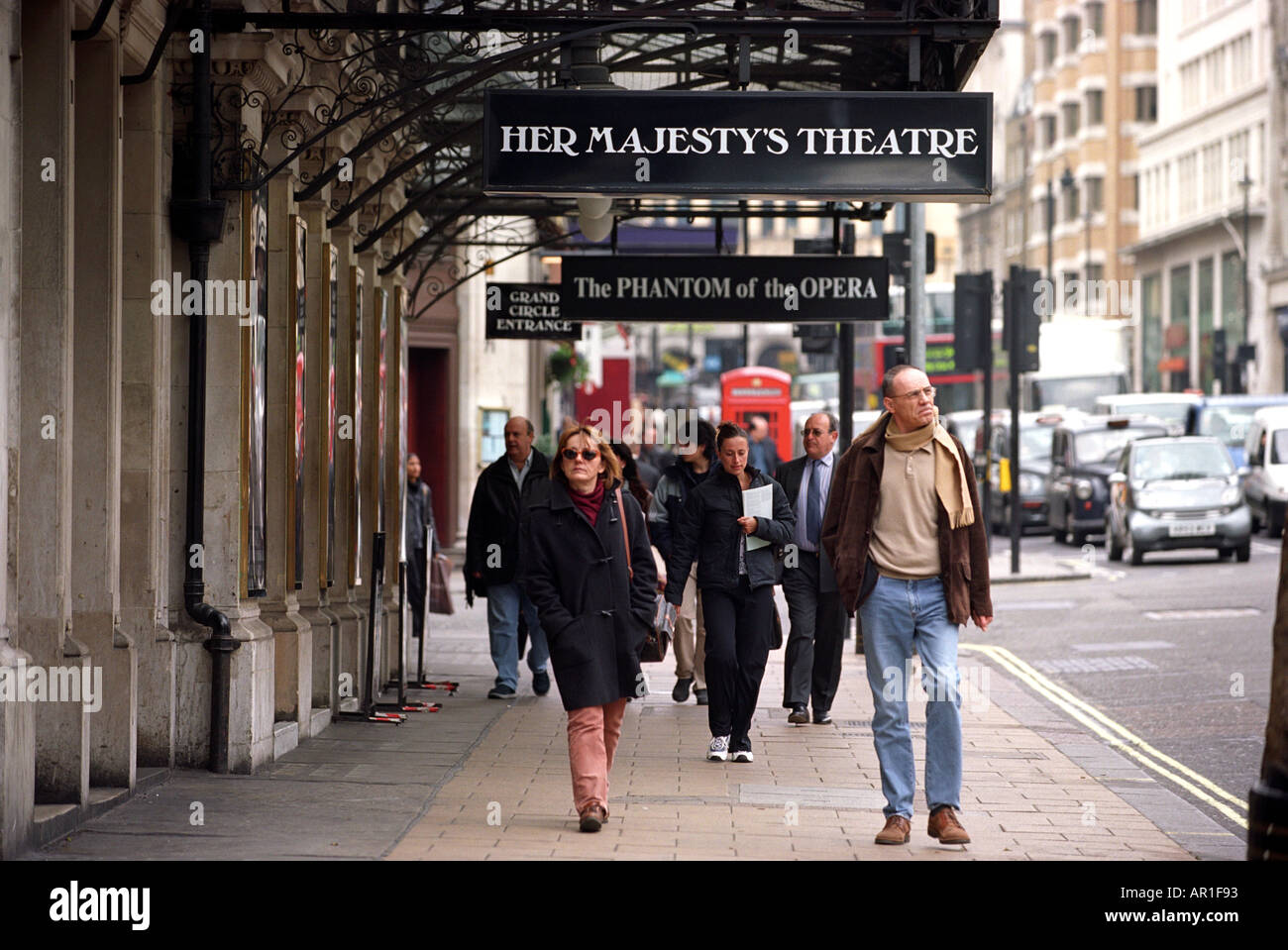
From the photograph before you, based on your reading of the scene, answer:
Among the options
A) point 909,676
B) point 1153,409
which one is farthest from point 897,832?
point 1153,409

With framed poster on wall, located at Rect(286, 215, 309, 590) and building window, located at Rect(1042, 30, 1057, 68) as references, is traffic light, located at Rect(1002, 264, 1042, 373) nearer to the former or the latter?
framed poster on wall, located at Rect(286, 215, 309, 590)

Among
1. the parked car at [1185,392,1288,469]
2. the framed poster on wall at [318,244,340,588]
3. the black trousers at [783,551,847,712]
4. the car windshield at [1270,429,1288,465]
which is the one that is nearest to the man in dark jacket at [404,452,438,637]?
the framed poster on wall at [318,244,340,588]

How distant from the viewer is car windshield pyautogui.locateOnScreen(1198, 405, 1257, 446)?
41.1 metres

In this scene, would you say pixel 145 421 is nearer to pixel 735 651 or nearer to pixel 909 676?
pixel 735 651

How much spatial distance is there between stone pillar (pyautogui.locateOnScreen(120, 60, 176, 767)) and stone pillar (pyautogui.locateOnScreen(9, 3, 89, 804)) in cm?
126

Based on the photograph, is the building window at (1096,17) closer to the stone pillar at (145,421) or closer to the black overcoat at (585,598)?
the stone pillar at (145,421)

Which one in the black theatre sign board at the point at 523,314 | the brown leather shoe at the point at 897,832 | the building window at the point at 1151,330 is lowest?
the brown leather shoe at the point at 897,832

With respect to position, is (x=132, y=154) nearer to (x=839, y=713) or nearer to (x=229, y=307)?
(x=229, y=307)

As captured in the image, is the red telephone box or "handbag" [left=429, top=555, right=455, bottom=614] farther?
the red telephone box

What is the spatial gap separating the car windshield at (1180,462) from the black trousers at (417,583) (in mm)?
15601

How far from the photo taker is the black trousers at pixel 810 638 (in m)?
13.0

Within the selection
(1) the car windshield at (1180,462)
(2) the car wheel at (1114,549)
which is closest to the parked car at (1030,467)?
(2) the car wheel at (1114,549)

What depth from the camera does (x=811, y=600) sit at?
1312 cm
